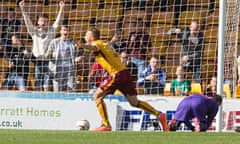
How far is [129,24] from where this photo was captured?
1956 centimetres

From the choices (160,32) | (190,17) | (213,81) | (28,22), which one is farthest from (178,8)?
(28,22)

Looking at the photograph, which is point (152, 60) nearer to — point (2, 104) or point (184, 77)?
point (184, 77)

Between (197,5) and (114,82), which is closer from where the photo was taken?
(114,82)

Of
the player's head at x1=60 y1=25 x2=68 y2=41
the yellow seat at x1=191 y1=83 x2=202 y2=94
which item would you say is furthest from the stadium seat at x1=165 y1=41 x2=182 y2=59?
the player's head at x1=60 y1=25 x2=68 y2=41

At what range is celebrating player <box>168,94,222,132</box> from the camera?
15664 mm

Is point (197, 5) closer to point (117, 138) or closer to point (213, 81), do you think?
point (213, 81)

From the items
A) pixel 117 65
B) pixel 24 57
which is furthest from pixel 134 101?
pixel 24 57

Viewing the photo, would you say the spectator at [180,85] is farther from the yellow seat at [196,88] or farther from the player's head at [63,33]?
the player's head at [63,33]

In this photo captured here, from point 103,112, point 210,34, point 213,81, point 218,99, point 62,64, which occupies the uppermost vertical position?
point 210,34

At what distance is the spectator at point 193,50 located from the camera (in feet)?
60.1

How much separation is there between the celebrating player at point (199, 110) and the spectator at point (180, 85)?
1949mm

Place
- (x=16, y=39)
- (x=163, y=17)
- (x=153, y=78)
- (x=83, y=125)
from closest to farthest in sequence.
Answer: (x=83, y=125)
(x=153, y=78)
(x=16, y=39)
(x=163, y=17)

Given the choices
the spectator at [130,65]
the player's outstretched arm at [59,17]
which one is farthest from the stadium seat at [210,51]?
the player's outstretched arm at [59,17]

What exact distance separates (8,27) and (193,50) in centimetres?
412
